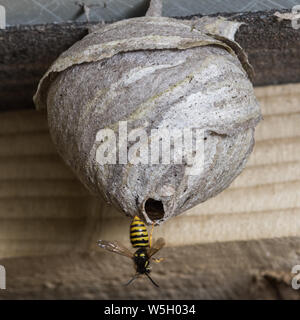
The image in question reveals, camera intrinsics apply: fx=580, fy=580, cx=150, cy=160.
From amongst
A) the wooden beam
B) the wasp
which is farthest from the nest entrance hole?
the wooden beam

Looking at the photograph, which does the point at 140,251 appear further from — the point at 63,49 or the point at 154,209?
the point at 63,49

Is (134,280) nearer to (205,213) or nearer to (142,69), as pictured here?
(205,213)

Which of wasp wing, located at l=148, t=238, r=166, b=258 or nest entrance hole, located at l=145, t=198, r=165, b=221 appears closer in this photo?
nest entrance hole, located at l=145, t=198, r=165, b=221

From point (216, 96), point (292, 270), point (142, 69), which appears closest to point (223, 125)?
point (216, 96)

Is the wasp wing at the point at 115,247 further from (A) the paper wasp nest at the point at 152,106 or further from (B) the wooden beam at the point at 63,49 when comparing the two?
(B) the wooden beam at the point at 63,49

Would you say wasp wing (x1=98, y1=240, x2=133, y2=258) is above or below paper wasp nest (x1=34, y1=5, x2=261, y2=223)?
below

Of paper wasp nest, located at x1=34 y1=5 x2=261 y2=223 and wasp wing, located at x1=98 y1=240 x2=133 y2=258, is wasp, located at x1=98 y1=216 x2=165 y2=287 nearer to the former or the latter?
wasp wing, located at x1=98 y1=240 x2=133 y2=258
